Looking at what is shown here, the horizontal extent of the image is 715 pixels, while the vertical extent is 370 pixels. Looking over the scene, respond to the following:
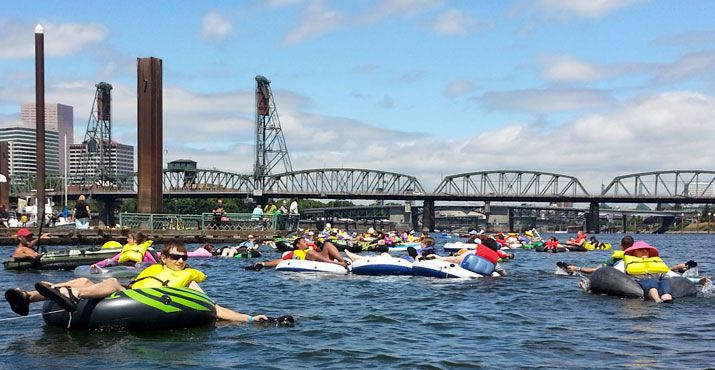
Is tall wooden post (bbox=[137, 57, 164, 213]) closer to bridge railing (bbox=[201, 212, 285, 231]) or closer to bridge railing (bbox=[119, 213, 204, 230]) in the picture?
bridge railing (bbox=[119, 213, 204, 230])

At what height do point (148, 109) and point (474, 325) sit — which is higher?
point (148, 109)

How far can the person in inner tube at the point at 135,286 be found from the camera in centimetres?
1347

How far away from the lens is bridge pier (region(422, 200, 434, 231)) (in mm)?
167500

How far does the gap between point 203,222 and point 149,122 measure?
791 cm

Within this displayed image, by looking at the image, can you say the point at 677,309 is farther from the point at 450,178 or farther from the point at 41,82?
the point at 450,178

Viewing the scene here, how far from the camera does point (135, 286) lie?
14.6 m

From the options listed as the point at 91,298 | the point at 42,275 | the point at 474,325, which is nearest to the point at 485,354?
the point at 474,325

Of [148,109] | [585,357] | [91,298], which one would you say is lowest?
[585,357]

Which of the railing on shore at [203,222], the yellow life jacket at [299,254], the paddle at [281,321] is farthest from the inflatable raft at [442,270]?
the railing on shore at [203,222]

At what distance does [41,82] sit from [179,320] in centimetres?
4303

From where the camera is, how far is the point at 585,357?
1296cm

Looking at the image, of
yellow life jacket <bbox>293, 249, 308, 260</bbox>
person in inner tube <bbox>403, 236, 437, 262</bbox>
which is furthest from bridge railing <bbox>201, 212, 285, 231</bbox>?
yellow life jacket <bbox>293, 249, 308, 260</bbox>

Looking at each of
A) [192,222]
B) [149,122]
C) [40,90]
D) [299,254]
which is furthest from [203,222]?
[299,254]

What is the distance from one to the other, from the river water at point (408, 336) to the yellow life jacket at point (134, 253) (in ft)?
7.30
